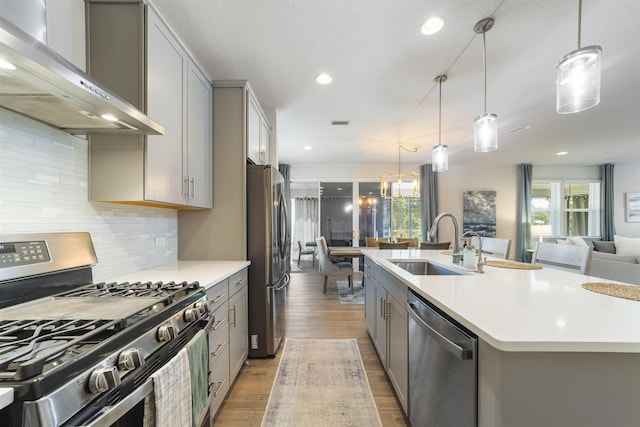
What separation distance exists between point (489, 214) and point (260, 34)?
6.57m

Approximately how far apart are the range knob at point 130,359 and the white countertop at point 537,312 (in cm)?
107

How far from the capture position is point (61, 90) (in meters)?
0.90

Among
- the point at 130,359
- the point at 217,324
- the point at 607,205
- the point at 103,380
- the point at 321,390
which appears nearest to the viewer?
the point at 103,380

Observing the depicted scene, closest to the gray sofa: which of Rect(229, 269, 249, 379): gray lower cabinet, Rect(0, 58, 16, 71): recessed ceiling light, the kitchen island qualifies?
the kitchen island

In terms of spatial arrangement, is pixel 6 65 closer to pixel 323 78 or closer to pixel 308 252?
pixel 323 78

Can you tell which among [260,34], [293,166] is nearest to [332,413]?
[260,34]

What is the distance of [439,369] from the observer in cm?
108

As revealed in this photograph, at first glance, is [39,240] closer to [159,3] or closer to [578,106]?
[159,3]

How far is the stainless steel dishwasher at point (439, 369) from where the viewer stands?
0.88 m

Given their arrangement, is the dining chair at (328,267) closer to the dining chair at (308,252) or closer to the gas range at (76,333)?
the dining chair at (308,252)

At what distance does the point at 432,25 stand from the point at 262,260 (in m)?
2.17

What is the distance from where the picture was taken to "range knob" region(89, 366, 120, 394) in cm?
66

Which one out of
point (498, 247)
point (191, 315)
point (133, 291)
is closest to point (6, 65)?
point (133, 291)

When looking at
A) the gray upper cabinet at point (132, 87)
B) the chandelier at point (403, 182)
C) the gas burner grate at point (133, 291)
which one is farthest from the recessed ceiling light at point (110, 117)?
the chandelier at point (403, 182)
